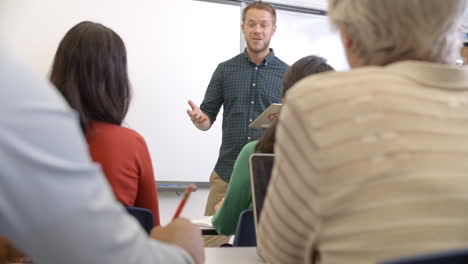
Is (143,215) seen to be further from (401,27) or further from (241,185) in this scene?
(401,27)

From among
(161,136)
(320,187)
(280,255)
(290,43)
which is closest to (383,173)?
(320,187)

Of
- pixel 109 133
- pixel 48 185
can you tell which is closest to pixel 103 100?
pixel 109 133

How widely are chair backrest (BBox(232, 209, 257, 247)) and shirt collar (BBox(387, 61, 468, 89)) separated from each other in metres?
1.02

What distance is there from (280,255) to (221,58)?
3636 mm

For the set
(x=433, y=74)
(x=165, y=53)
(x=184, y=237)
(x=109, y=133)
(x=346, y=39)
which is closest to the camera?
(x=184, y=237)

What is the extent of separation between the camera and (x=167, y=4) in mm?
4285

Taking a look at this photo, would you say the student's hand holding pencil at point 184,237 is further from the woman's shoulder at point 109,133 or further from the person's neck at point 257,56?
the person's neck at point 257,56

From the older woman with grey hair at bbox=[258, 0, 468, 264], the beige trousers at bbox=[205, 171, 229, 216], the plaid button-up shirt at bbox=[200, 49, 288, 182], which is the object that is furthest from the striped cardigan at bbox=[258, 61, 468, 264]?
the plaid button-up shirt at bbox=[200, 49, 288, 182]

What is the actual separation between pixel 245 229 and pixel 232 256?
0.31 meters

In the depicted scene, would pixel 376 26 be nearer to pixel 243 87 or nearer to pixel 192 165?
pixel 243 87

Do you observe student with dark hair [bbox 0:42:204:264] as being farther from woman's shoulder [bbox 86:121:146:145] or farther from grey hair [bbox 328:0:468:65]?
woman's shoulder [bbox 86:121:146:145]

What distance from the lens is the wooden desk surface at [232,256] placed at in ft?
4.66

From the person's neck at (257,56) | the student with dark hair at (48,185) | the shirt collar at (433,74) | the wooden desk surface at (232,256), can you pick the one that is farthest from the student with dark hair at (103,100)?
the person's neck at (257,56)

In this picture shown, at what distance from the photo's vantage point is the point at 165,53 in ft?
14.1
